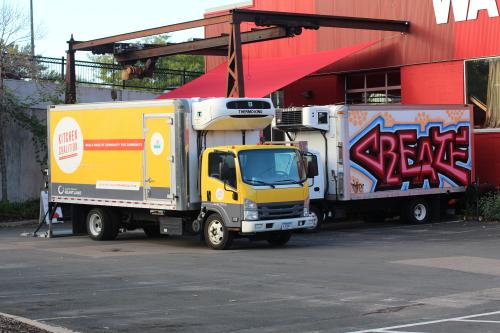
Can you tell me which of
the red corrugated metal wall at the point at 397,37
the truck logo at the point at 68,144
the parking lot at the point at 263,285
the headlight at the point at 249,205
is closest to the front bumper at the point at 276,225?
the headlight at the point at 249,205

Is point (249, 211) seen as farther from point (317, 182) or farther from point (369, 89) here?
point (369, 89)

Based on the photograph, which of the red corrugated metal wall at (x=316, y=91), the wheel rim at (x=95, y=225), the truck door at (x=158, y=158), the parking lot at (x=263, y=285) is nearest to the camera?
the parking lot at (x=263, y=285)

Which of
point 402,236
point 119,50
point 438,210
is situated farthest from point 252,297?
Answer: point 119,50

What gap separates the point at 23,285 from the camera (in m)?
14.0

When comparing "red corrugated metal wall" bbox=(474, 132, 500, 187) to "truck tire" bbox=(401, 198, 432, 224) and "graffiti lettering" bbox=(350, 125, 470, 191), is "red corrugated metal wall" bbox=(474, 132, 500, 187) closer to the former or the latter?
"graffiti lettering" bbox=(350, 125, 470, 191)

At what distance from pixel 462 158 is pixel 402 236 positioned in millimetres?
5558

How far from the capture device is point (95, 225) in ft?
74.1

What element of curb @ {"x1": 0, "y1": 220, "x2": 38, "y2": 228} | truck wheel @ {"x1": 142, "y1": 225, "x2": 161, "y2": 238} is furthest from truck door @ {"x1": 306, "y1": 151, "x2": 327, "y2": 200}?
curb @ {"x1": 0, "y1": 220, "x2": 38, "y2": 228}

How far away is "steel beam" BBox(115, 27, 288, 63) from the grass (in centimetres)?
689

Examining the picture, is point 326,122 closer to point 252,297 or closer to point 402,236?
point 402,236

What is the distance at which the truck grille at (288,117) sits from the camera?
23734 millimetres

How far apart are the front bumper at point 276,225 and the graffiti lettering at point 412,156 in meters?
4.89

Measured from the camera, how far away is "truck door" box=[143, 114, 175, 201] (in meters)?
19.8

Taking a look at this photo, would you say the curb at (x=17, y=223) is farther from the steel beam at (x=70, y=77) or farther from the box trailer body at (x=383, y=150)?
the box trailer body at (x=383, y=150)
